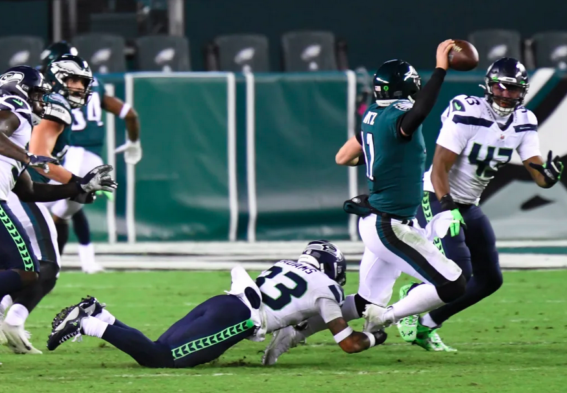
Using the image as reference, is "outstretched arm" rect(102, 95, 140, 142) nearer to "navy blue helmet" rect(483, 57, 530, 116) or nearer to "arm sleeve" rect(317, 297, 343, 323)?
"navy blue helmet" rect(483, 57, 530, 116)

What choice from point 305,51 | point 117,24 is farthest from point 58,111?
point 117,24

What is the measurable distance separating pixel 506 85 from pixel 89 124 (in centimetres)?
359

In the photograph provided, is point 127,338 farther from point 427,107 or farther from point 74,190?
point 427,107

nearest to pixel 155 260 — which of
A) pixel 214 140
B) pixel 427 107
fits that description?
pixel 214 140

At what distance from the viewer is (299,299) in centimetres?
531

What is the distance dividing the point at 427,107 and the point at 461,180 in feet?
3.42

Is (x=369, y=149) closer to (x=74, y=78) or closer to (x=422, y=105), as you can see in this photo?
(x=422, y=105)

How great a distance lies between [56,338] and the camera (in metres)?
5.30

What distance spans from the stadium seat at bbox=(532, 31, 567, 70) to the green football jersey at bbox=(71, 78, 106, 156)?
6021 millimetres

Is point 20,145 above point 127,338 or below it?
above

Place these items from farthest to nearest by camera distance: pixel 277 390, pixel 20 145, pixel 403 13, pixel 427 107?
pixel 403 13, pixel 20 145, pixel 427 107, pixel 277 390

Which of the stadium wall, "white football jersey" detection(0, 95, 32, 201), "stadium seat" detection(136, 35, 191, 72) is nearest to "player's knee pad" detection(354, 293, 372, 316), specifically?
"white football jersey" detection(0, 95, 32, 201)

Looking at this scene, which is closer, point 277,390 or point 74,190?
point 277,390

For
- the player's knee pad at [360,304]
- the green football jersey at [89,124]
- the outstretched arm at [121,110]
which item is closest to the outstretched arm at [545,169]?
the player's knee pad at [360,304]
